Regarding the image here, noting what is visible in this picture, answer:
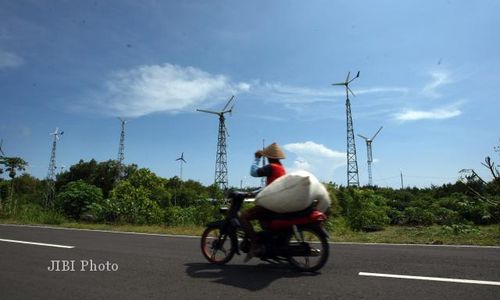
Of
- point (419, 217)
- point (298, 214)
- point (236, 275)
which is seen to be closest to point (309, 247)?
point (298, 214)

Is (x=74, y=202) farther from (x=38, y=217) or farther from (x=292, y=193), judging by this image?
(x=292, y=193)

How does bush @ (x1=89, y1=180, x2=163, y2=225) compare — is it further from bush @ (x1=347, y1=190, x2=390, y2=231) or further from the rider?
the rider

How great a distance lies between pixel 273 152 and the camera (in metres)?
6.03

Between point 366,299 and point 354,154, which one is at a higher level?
point 354,154

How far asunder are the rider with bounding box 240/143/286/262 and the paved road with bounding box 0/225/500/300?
15.6 inches

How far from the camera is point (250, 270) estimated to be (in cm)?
584

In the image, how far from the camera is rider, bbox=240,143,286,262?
5.80 m

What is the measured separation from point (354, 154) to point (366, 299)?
133ft

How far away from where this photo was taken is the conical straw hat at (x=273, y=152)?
6004 mm

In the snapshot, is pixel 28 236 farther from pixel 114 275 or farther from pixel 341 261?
pixel 341 261

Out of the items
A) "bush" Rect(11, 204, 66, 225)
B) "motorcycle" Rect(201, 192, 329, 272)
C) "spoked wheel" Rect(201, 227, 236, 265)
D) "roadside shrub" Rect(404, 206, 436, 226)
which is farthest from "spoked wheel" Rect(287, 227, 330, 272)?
"roadside shrub" Rect(404, 206, 436, 226)

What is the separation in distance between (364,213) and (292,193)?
29.9 ft

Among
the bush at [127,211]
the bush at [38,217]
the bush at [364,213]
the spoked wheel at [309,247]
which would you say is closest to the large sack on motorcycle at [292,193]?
the spoked wheel at [309,247]

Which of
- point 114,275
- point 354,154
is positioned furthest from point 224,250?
point 354,154
